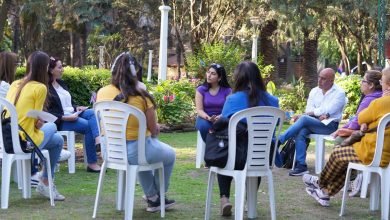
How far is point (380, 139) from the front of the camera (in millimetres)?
6043

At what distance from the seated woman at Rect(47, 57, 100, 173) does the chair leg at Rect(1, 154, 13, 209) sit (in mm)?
2031

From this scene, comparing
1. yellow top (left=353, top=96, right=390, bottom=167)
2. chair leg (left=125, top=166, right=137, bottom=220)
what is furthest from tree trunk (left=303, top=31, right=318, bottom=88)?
chair leg (left=125, top=166, right=137, bottom=220)

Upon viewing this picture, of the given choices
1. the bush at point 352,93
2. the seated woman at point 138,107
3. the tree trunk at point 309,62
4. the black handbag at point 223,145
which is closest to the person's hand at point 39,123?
the seated woman at point 138,107

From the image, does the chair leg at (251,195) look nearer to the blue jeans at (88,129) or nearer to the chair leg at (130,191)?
the chair leg at (130,191)

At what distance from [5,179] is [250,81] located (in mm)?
2346

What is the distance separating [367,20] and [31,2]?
14434 millimetres

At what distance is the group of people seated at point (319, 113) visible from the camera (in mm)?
6004

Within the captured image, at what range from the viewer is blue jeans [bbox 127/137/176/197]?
5.86 meters

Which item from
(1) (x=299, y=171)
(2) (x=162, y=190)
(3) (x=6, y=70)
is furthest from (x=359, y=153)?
(3) (x=6, y=70)

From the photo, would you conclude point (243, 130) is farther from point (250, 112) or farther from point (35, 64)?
point (35, 64)

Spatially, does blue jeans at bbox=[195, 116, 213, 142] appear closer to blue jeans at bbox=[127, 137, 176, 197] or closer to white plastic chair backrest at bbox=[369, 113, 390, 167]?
blue jeans at bbox=[127, 137, 176, 197]

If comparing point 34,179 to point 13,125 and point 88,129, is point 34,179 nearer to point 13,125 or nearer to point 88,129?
point 13,125

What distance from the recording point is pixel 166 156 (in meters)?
6.03

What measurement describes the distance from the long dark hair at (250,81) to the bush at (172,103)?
7904mm
